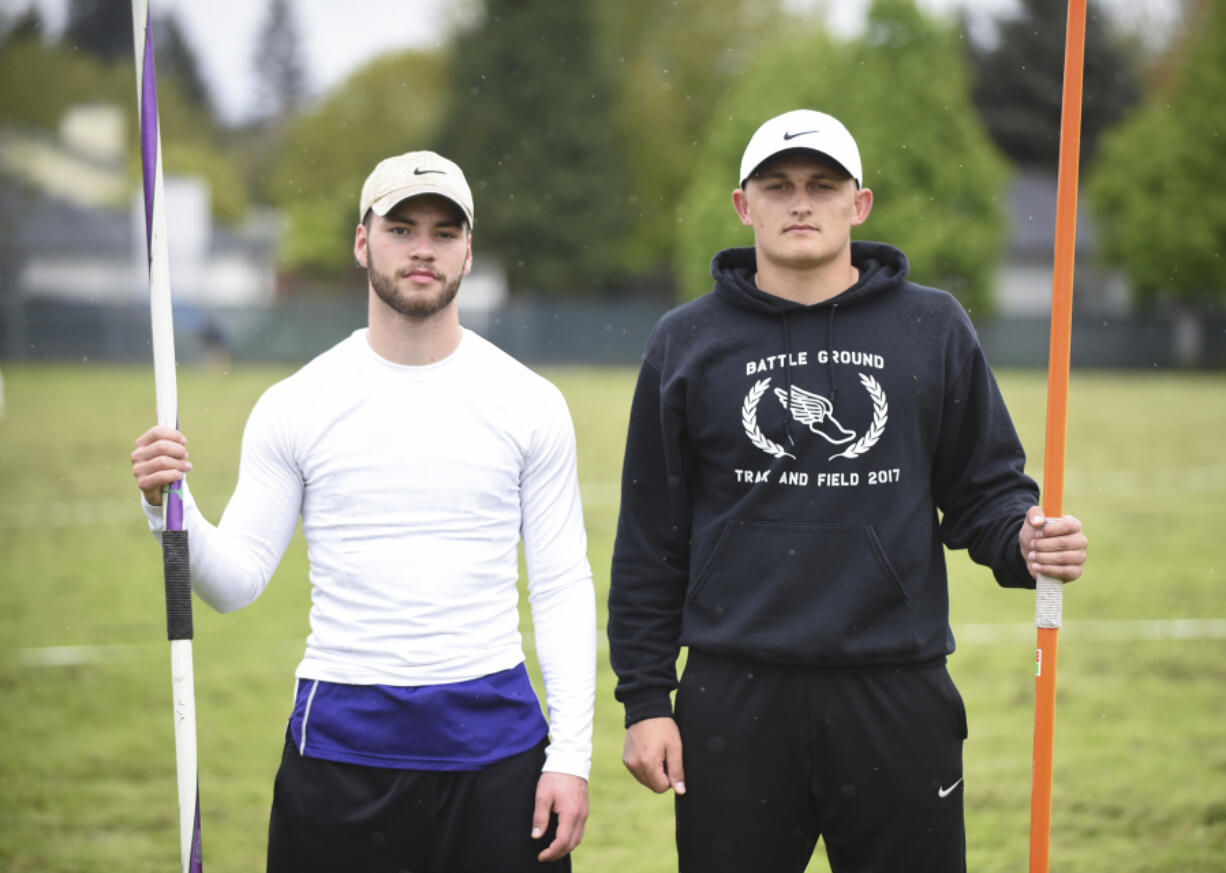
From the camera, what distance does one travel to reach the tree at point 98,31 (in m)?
46.9

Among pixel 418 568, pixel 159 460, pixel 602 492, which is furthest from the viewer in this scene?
pixel 602 492

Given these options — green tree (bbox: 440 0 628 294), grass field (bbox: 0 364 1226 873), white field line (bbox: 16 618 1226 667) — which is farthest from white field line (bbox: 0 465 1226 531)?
green tree (bbox: 440 0 628 294)

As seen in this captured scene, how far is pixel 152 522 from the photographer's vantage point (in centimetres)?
284

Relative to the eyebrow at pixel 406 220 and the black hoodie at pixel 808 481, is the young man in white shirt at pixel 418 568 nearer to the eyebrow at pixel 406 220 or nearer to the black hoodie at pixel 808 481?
the eyebrow at pixel 406 220

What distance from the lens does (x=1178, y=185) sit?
39.0 metres

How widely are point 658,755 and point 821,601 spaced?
1.59 ft

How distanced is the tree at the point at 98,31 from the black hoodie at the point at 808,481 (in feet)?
151

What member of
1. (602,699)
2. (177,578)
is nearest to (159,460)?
(177,578)

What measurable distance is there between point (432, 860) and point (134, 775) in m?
3.68

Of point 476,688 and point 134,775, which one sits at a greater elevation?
point 476,688

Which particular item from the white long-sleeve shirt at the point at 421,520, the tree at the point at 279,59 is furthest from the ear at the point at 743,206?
the tree at the point at 279,59

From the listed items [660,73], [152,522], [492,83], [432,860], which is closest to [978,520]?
[432,860]

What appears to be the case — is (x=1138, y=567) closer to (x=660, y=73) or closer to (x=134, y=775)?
(x=134, y=775)

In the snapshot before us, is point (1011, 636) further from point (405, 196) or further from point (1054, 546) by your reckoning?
point (405, 196)
